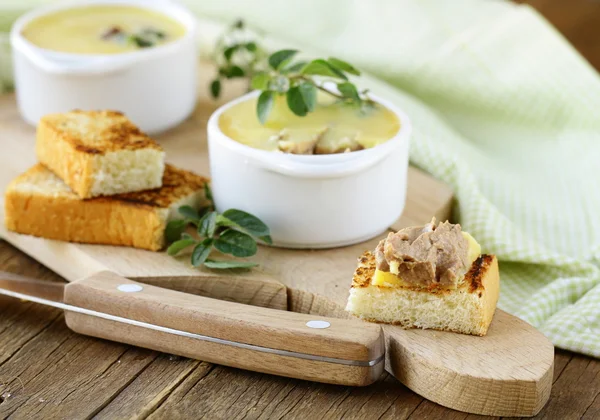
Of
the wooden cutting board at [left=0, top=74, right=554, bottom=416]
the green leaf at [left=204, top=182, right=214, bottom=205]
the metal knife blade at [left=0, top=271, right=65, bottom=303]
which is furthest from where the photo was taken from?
the green leaf at [left=204, top=182, right=214, bottom=205]

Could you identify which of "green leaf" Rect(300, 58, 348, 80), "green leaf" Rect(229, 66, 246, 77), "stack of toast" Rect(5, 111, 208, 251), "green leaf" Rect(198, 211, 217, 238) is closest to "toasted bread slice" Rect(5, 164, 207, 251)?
"stack of toast" Rect(5, 111, 208, 251)

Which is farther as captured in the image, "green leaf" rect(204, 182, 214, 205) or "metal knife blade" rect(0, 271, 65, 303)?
"green leaf" rect(204, 182, 214, 205)

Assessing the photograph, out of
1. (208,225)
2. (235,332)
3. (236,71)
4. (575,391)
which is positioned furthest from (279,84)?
(575,391)

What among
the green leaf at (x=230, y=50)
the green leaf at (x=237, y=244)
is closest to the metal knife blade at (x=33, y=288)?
the green leaf at (x=237, y=244)

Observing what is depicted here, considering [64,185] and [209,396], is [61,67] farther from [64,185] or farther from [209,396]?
[209,396]

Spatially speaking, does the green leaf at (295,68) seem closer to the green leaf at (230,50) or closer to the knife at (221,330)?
the green leaf at (230,50)

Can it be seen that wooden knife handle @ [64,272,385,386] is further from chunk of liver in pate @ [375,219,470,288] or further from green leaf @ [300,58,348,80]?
green leaf @ [300,58,348,80]
